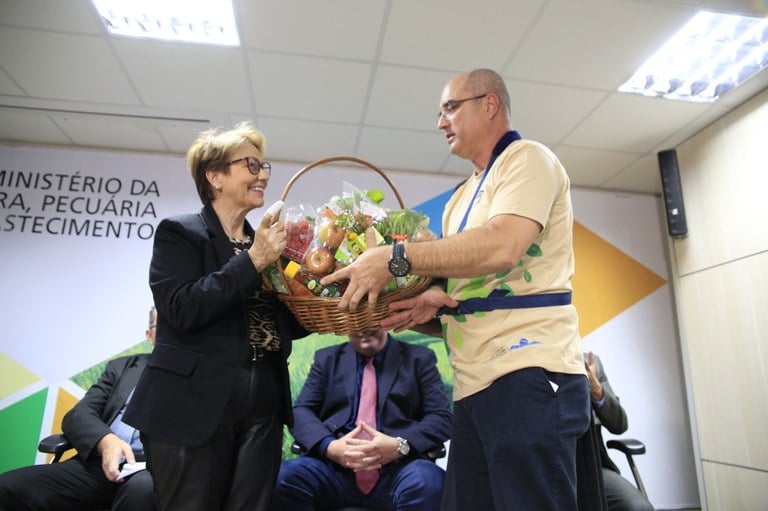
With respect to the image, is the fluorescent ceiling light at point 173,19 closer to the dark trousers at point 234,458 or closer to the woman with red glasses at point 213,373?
the woman with red glasses at point 213,373

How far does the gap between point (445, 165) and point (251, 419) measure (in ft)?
9.92

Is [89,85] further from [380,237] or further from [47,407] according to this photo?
[380,237]

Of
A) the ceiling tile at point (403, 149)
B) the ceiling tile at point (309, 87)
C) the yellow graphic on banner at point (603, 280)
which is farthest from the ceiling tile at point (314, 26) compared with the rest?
the yellow graphic on banner at point (603, 280)

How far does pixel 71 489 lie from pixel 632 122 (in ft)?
12.4

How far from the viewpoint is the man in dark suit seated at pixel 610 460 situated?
2160 millimetres

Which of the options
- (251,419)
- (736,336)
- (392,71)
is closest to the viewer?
(251,419)

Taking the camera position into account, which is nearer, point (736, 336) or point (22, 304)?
point (736, 336)

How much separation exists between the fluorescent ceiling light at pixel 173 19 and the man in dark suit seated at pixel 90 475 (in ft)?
6.31

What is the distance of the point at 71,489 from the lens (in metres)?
2.03

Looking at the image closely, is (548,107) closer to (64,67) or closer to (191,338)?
(191,338)

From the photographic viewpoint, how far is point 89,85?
3.02 meters

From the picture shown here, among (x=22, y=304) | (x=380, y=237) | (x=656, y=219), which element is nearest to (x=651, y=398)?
(x=656, y=219)

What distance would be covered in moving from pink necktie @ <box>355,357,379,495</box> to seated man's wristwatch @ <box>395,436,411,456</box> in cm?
13

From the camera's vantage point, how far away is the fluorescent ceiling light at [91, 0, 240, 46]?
A: 8.17 feet
